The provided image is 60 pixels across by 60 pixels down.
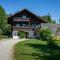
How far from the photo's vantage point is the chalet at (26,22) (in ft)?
257

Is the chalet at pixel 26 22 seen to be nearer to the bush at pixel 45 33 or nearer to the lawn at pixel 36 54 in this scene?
the bush at pixel 45 33

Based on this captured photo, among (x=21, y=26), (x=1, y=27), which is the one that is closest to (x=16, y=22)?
(x=21, y=26)

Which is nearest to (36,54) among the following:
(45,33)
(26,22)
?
(45,33)

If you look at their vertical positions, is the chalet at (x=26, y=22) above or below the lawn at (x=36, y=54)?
above

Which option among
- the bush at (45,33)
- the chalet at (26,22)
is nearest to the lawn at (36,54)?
the bush at (45,33)

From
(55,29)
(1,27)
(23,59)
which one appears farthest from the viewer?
(1,27)

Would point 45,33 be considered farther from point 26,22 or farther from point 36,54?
point 36,54

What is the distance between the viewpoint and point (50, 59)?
65.8 ft

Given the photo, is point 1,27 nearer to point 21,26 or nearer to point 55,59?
point 21,26

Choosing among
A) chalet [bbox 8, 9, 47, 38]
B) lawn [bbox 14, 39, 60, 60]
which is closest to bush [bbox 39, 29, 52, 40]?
chalet [bbox 8, 9, 47, 38]

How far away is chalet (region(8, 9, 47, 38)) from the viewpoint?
7838cm

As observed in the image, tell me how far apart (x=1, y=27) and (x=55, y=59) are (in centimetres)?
8064

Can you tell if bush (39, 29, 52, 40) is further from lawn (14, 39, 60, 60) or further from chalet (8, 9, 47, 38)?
lawn (14, 39, 60, 60)

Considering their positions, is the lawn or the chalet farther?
the chalet
